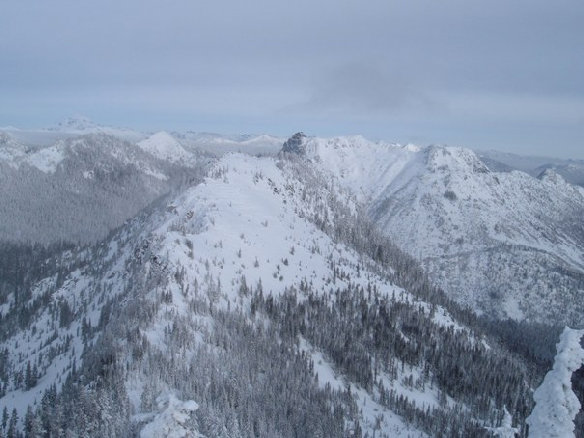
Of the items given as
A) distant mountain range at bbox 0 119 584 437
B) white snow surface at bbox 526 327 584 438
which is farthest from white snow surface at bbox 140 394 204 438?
white snow surface at bbox 526 327 584 438

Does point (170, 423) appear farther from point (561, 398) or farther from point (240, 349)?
point (240, 349)

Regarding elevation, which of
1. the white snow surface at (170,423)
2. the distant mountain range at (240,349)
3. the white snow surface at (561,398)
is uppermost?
the white snow surface at (561,398)

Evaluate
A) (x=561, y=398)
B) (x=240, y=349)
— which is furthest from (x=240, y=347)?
(x=561, y=398)

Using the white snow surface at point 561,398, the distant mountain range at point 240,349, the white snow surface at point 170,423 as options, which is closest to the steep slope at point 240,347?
the white snow surface at point 170,423

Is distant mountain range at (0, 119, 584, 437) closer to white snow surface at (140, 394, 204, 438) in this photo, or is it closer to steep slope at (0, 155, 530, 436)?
white snow surface at (140, 394, 204, 438)

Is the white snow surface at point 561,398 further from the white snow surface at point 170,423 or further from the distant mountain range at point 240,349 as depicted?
the white snow surface at point 170,423

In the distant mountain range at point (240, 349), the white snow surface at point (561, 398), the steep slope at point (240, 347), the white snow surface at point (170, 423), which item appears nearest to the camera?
the white snow surface at point (561, 398)

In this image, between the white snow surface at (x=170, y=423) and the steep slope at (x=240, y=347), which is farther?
the steep slope at (x=240, y=347)
